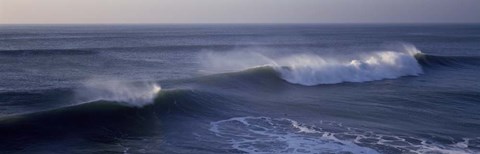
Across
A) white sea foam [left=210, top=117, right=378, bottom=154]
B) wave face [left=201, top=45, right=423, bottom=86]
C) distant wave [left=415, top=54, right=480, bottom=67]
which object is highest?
distant wave [left=415, top=54, right=480, bottom=67]

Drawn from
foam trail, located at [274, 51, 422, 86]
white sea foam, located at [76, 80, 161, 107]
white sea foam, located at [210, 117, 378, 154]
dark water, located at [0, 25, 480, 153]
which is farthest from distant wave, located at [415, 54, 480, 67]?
white sea foam, located at [210, 117, 378, 154]

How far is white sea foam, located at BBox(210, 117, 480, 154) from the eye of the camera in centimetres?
1434

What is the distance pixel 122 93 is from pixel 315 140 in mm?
9731

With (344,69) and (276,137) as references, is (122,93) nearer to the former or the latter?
(276,137)

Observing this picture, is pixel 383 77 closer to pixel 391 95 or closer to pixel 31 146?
pixel 391 95

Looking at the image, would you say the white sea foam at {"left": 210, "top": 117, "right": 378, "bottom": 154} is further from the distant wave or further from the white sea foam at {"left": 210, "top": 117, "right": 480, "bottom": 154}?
the distant wave

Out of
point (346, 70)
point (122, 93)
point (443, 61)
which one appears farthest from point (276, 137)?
point (443, 61)

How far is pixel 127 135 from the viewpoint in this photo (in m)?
15.9

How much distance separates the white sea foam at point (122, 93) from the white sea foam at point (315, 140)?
163 inches

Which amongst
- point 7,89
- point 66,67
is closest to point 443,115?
point 7,89

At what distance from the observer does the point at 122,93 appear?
69.3 feet

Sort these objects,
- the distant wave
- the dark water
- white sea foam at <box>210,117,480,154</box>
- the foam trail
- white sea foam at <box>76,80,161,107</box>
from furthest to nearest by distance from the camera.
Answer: the distant wave, the foam trail, white sea foam at <box>76,80,161,107</box>, the dark water, white sea foam at <box>210,117,480,154</box>

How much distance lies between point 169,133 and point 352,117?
7.43 metres

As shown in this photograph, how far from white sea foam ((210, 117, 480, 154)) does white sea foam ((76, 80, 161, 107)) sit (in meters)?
4.15
